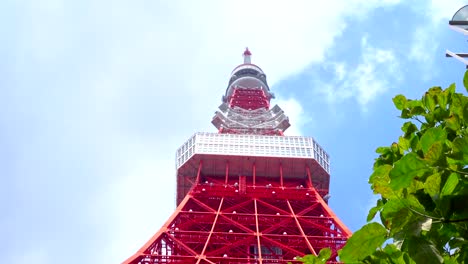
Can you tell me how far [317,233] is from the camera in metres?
25.0

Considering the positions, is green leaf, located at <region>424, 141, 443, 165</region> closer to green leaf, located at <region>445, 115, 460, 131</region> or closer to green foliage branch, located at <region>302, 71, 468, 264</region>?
green foliage branch, located at <region>302, 71, 468, 264</region>

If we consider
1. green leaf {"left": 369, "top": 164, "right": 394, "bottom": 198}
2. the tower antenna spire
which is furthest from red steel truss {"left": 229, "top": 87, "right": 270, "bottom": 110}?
green leaf {"left": 369, "top": 164, "right": 394, "bottom": 198}

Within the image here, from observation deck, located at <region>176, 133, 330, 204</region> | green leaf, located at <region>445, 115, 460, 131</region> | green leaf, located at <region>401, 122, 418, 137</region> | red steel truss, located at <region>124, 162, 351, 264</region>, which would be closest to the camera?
green leaf, located at <region>445, 115, 460, 131</region>

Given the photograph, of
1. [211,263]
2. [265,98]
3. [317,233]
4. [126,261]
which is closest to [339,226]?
[317,233]

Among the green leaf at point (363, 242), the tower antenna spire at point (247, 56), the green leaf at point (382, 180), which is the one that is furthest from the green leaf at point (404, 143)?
the tower antenna spire at point (247, 56)

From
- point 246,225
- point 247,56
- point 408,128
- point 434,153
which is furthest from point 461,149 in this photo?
point 247,56

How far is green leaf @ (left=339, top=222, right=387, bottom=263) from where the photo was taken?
2.12m

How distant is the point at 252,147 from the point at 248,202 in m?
4.07

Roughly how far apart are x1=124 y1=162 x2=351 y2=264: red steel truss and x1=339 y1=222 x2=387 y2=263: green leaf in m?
17.5

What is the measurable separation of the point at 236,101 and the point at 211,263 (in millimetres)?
22548

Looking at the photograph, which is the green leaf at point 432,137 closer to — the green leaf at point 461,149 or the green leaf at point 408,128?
the green leaf at point 461,149

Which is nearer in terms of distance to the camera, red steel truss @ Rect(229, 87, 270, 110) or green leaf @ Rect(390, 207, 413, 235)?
green leaf @ Rect(390, 207, 413, 235)

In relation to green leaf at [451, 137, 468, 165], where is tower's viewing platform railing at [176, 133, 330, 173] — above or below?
above

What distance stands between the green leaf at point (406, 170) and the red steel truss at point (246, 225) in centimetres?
1756
